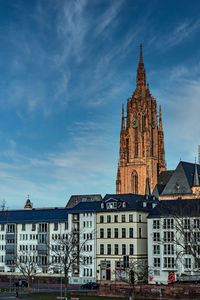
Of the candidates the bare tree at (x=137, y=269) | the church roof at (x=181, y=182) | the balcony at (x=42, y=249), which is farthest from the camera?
the church roof at (x=181, y=182)

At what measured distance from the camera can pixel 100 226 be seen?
122375mm

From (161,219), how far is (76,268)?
24.6 meters

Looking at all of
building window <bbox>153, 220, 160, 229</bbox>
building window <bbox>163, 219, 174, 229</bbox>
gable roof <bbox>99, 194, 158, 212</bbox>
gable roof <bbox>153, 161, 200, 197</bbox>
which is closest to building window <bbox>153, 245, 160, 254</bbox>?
building window <bbox>153, 220, 160, 229</bbox>

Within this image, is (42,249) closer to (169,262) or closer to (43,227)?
(43,227)

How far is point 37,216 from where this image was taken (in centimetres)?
13638

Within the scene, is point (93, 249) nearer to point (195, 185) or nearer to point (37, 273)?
point (37, 273)

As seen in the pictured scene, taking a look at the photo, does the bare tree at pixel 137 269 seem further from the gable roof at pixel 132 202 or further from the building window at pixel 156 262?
the gable roof at pixel 132 202

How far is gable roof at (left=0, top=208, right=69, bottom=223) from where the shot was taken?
132250 mm

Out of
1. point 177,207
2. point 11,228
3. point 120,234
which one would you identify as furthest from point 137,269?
point 11,228

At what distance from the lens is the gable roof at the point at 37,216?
13225 centimetres

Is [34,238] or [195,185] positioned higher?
[195,185]

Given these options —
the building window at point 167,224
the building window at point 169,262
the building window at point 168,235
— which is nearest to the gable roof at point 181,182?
the building window at point 167,224

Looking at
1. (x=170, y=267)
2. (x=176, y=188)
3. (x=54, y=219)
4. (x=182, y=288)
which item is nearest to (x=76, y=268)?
(x=54, y=219)

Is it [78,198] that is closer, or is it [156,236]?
[156,236]
